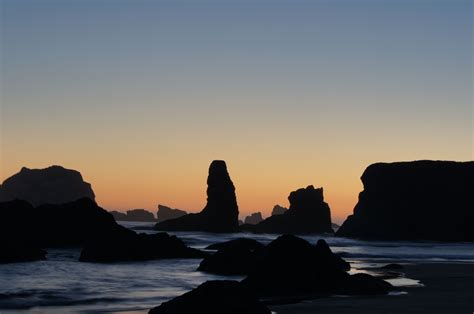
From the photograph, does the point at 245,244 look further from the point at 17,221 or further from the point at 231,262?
the point at 17,221

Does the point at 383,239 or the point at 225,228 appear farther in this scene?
the point at 225,228

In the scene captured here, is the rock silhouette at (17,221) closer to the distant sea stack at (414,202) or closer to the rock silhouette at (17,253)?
the rock silhouette at (17,253)

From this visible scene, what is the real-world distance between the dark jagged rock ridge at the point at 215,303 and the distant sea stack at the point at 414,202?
121009mm

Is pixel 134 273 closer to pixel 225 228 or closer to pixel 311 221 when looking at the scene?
pixel 225 228

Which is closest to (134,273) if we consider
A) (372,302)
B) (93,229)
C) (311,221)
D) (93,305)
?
(93,305)

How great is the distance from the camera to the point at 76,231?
63.9 m

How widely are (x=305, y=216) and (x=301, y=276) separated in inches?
5620

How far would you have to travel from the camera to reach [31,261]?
135 ft

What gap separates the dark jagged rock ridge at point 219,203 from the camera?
474 feet

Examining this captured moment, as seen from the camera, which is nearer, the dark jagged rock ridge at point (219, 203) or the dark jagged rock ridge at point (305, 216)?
the dark jagged rock ridge at point (219, 203)

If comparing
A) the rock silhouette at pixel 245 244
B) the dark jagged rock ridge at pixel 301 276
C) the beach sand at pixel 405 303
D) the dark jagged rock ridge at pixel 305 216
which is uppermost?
the dark jagged rock ridge at pixel 305 216

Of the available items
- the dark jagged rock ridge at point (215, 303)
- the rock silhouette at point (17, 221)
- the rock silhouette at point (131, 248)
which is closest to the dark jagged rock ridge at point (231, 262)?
the rock silhouette at point (131, 248)

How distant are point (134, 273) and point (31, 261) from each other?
10.3m

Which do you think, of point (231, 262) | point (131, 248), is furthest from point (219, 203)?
point (231, 262)
